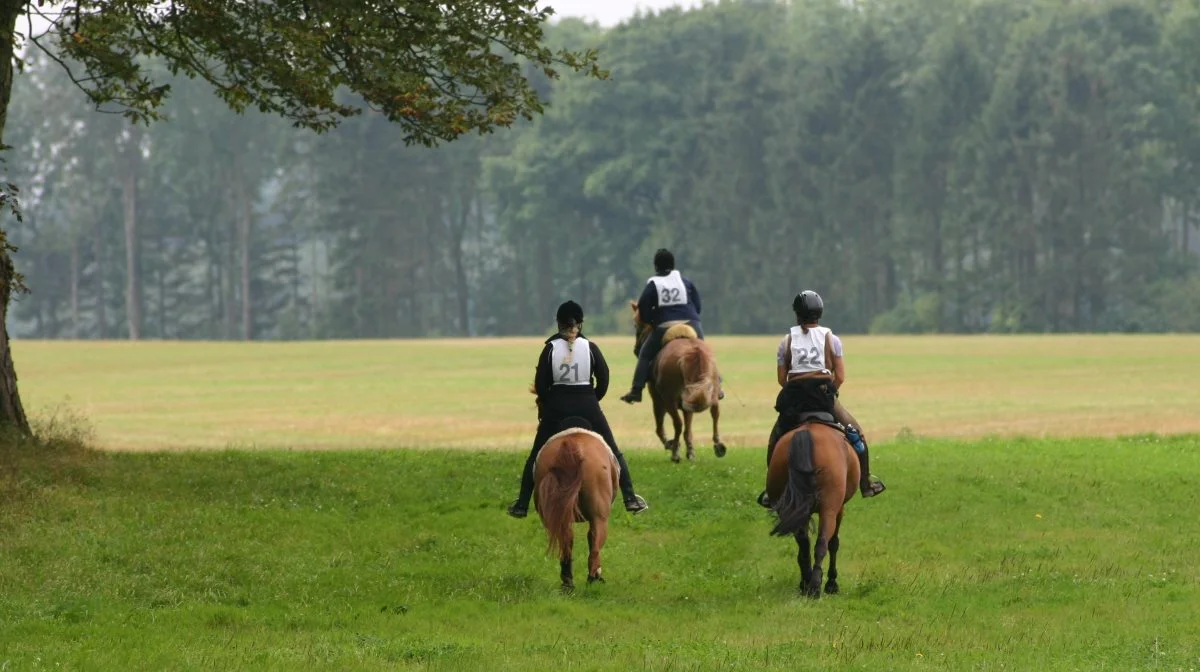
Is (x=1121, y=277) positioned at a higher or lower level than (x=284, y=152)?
lower

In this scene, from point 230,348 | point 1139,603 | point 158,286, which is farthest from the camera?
point 158,286

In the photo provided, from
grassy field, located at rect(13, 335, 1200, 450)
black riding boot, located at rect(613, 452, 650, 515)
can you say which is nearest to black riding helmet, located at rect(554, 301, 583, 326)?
black riding boot, located at rect(613, 452, 650, 515)

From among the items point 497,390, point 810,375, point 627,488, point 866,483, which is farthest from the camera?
point 497,390

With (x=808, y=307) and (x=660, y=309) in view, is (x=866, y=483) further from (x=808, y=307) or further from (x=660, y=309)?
(x=660, y=309)

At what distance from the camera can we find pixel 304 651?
41.0 ft

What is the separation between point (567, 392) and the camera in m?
16.2

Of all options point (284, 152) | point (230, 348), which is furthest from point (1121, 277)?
point (284, 152)

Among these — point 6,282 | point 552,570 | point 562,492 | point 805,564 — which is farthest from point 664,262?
point 6,282

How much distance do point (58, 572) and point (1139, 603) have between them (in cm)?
1036

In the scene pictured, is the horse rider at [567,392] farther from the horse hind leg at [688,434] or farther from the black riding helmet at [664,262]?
the horse hind leg at [688,434]

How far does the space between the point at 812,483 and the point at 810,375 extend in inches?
42.9

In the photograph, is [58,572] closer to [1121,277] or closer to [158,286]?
[1121,277]

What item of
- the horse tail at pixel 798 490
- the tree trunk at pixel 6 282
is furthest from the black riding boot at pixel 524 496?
the tree trunk at pixel 6 282

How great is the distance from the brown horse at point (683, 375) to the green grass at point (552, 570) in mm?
1013
